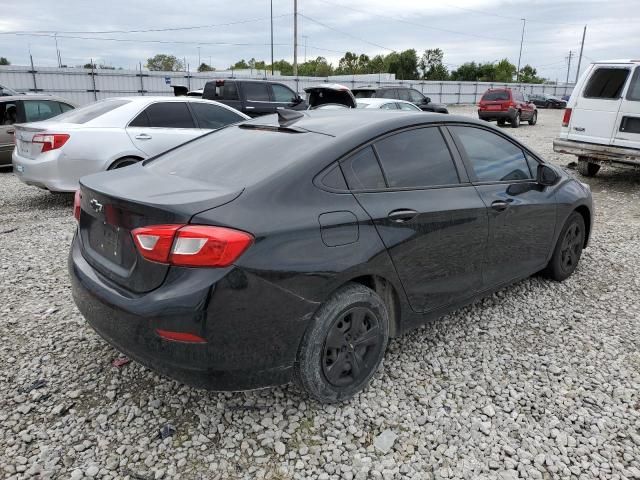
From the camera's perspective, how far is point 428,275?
2.97m

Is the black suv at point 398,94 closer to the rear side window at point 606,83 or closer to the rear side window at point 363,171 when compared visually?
the rear side window at point 606,83

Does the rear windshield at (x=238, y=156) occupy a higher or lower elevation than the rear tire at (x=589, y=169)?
higher

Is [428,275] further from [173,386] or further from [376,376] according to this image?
[173,386]

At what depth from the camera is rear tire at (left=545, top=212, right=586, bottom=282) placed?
14.1 feet

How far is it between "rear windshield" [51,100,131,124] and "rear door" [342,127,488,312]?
16.9 ft

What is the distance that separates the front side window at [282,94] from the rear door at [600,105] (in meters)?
7.88

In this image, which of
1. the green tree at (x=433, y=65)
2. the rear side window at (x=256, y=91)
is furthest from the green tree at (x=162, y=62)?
the rear side window at (x=256, y=91)

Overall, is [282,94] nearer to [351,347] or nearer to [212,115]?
[212,115]

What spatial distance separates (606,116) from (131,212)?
8.69 metres

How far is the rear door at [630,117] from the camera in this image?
8.12 m

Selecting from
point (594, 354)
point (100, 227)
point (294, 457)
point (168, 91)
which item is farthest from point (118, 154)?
point (168, 91)

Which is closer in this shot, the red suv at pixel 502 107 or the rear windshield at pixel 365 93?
the rear windshield at pixel 365 93

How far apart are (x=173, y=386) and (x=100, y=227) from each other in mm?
989

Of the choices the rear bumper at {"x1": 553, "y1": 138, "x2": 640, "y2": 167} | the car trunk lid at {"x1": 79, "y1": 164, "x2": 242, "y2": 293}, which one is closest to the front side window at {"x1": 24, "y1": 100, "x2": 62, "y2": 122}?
the car trunk lid at {"x1": 79, "y1": 164, "x2": 242, "y2": 293}
